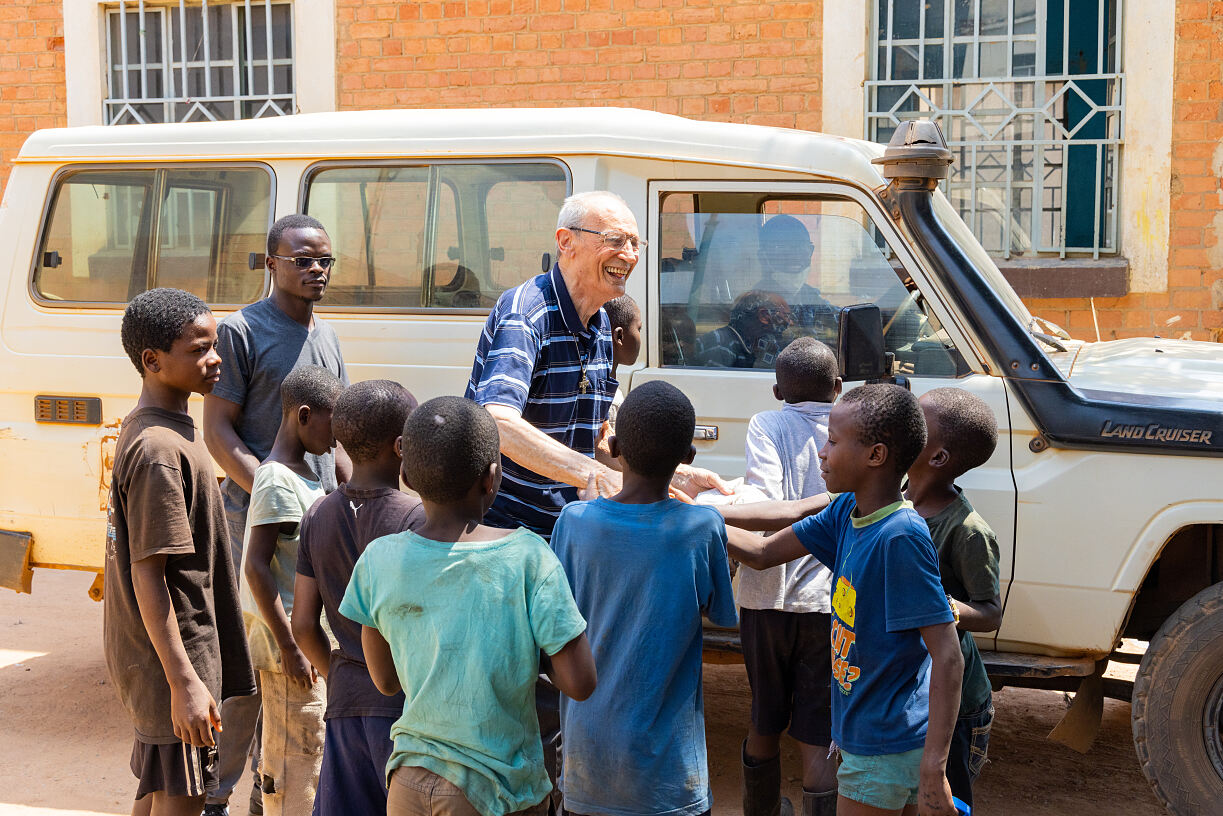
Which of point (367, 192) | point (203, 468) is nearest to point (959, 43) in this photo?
point (367, 192)

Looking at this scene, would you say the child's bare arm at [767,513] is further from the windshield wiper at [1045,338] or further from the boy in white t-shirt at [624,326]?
the windshield wiper at [1045,338]

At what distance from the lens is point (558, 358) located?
3105mm

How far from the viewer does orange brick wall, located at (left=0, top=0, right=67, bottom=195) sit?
9219 mm

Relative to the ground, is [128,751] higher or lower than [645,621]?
lower

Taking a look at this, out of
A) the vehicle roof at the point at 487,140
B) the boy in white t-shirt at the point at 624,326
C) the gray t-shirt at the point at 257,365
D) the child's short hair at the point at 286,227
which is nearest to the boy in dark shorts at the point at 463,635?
the gray t-shirt at the point at 257,365

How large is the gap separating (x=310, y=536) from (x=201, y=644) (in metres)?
0.46

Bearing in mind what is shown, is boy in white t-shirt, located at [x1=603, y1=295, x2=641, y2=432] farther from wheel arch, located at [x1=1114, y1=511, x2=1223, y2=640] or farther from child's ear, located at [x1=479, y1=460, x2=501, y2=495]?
wheel arch, located at [x1=1114, y1=511, x2=1223, y2=640]

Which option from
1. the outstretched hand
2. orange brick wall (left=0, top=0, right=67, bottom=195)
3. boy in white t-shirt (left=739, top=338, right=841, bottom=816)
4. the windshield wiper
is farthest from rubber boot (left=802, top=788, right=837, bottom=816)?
orange brick wall (left=0, top=0, right=67, bottom=195)

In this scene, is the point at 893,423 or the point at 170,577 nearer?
the point at 893,423

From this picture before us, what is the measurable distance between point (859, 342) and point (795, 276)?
579mm

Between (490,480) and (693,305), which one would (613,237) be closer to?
(490,480)

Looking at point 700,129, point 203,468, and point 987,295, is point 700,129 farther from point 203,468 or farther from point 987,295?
point 203,468

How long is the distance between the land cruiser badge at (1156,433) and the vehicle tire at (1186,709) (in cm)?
50

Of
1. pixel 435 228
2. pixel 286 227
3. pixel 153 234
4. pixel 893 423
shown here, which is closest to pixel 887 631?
pixel 893 423
